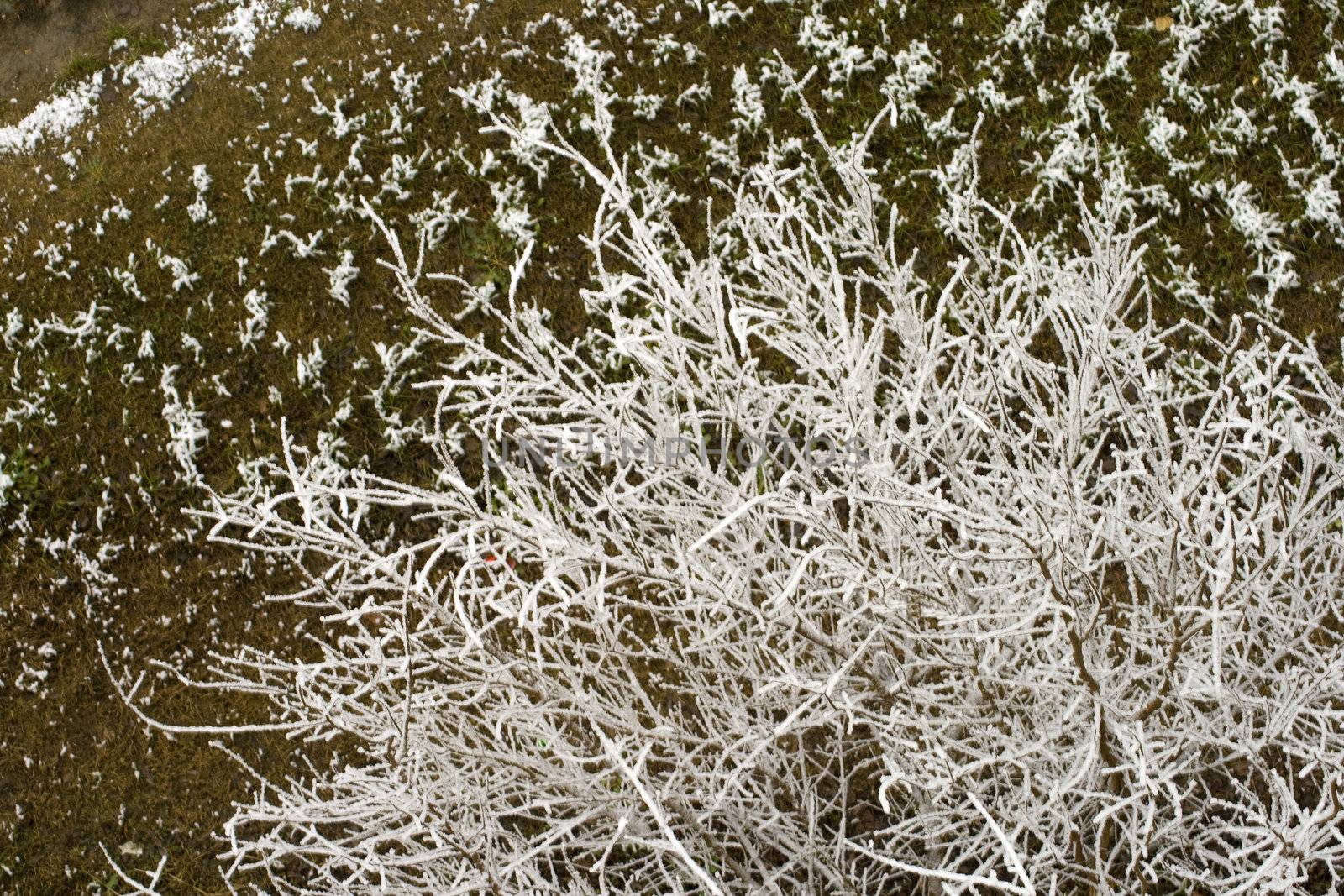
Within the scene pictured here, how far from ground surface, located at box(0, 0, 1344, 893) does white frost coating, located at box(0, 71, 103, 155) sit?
→ 0.12 meters

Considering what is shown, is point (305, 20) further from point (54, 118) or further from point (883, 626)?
point (883, 626)

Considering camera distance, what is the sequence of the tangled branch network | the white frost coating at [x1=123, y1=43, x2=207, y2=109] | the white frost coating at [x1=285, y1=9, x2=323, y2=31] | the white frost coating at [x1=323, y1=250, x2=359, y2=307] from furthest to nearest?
the white frost coating at [x1=123, y1=43, x2=207, y2=109] < the white frost coating at [x1=285, y1=9, x2=323, y2=31] < the white frost coating at [x1=323, y1=250, x2=359, y2=307] < the tangled branch network

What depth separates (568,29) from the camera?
225 inches

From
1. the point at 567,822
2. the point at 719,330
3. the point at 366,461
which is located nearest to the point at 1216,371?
the point at 719,330

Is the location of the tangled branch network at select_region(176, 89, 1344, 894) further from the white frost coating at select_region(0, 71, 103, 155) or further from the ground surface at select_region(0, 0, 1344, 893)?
the white frost coating at select_region(0, 71, 103, 155)

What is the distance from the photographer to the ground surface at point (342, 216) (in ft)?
15.0

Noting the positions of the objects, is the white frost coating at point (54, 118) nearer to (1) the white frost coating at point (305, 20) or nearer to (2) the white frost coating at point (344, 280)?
(1) the white frost coating at point (305, 20)

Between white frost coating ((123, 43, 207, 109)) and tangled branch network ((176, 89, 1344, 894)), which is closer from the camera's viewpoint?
tangled branch network ((176, 89, 1344, 894))

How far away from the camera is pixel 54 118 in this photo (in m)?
6.44

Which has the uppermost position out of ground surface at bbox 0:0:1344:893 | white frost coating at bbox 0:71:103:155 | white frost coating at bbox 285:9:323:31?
white frost coating at bbox 0:71:103:155

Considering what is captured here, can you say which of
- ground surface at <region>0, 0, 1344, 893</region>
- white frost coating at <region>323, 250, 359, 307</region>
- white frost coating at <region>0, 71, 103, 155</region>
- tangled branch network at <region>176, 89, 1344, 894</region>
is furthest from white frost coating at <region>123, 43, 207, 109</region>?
tangled branch network at <region>176, 89, 1344, 894</region>

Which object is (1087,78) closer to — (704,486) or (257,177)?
(704,486)

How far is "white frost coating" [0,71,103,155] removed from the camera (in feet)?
20.9

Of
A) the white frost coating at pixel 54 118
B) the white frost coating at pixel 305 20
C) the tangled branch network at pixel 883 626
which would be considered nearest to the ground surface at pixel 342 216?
the white frost coating at pixel 305 20
